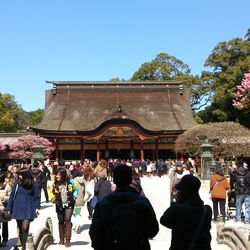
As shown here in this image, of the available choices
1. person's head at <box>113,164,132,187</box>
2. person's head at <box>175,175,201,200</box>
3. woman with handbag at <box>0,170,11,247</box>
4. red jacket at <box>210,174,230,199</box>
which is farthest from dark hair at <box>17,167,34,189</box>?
red jacket at <box>210,174,230,199</box>

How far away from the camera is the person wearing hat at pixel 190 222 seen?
4.56m

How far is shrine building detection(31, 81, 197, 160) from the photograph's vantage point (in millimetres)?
41719

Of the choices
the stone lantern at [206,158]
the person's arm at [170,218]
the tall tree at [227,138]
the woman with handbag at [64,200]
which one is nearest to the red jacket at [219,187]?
the woman with handbag at [64,200]

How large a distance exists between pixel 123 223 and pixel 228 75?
43058mm

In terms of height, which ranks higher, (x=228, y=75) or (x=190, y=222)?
(x=228, y=75)

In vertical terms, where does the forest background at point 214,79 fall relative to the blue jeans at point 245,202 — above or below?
above

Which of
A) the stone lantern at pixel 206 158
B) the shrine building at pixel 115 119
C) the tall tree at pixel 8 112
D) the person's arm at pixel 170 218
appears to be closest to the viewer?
the person's arm at pixel 170 218

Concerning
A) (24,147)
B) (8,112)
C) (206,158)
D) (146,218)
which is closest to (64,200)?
(146,218)

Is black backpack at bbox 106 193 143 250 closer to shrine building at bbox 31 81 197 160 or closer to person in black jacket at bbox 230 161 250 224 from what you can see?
person in black jacket at bbox 230 161 250 224

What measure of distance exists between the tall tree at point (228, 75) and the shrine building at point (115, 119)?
11.3ft

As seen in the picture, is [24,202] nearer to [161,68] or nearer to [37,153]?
[37,153]

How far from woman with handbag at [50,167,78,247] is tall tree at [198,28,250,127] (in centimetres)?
3613

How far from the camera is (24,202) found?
8484 mm

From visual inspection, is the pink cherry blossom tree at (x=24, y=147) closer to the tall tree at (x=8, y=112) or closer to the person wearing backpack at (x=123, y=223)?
the tall tree at (x=8, y=112)
